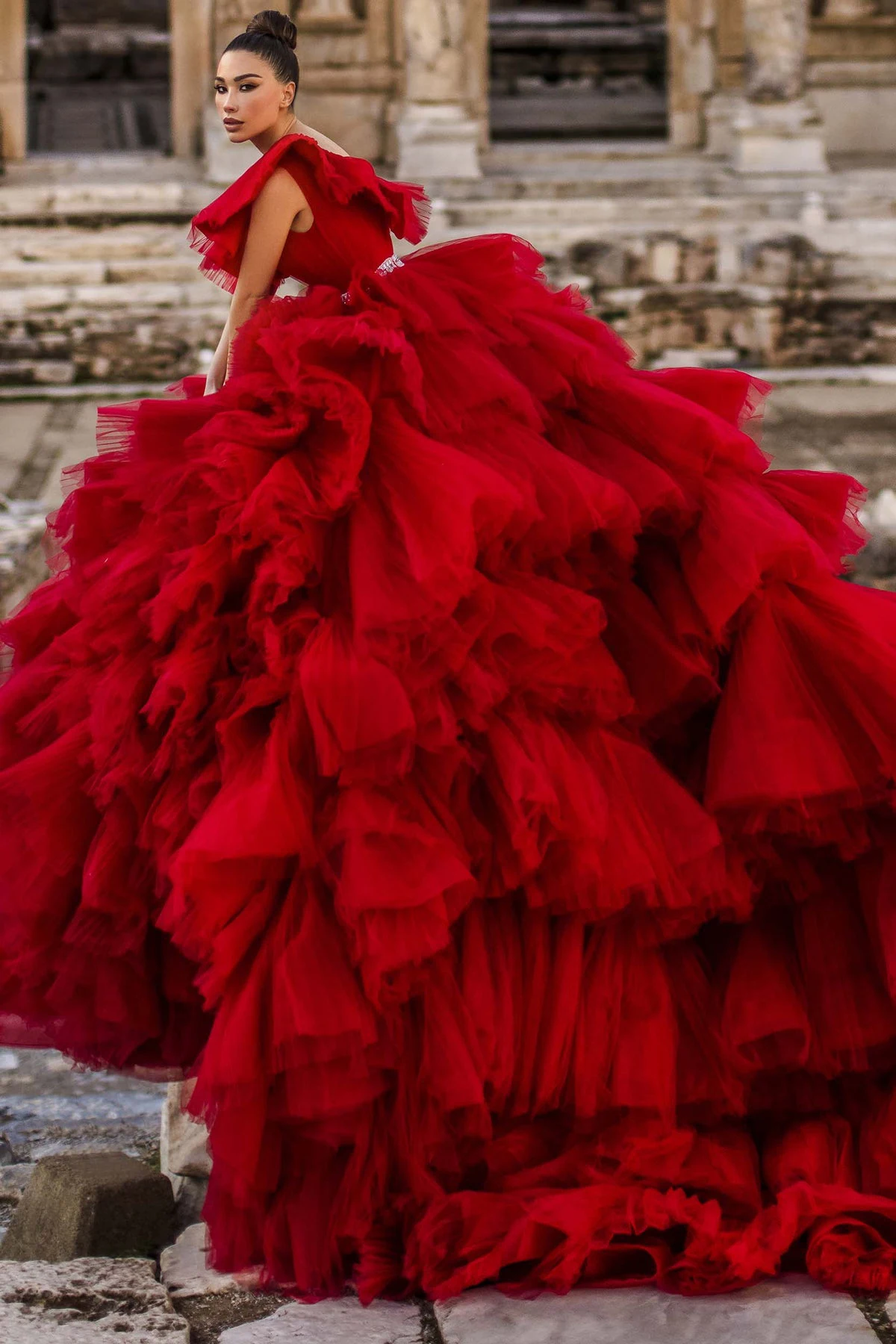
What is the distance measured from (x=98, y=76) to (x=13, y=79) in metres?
5.73

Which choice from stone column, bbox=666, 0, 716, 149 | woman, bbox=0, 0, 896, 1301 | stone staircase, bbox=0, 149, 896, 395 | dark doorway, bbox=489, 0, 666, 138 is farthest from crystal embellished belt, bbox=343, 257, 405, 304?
dark doorway, bbox=489, 0, 666, 138

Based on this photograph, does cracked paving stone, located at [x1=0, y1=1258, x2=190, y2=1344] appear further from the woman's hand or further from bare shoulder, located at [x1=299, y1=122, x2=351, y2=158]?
bare shoulder, located at [x1=299, y1=122, x2=351, y2=158]

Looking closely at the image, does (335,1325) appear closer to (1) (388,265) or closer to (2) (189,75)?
(1) (388,265)

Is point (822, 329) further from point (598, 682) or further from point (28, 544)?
point (598, 682)

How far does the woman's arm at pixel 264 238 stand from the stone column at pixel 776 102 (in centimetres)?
852

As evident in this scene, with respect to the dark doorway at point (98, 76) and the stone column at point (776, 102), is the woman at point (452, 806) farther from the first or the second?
the dark doorway at point (98, 76)

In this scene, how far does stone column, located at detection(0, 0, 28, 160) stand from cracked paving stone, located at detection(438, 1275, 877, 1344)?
9791 mm

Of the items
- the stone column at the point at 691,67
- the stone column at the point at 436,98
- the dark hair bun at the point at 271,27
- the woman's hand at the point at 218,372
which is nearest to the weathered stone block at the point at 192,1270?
the woman's hand at the point at 218,372

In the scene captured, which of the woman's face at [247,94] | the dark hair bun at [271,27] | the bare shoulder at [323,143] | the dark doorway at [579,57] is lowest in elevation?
the bare shoulder at [323,143]

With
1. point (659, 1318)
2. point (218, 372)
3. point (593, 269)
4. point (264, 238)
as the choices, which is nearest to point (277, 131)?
point (264, 238)

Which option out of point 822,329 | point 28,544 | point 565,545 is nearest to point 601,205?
point 822,329

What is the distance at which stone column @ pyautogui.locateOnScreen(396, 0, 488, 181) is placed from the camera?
414 inches

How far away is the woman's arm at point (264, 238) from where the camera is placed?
2498 millimetres

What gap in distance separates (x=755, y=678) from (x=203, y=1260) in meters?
1.01
